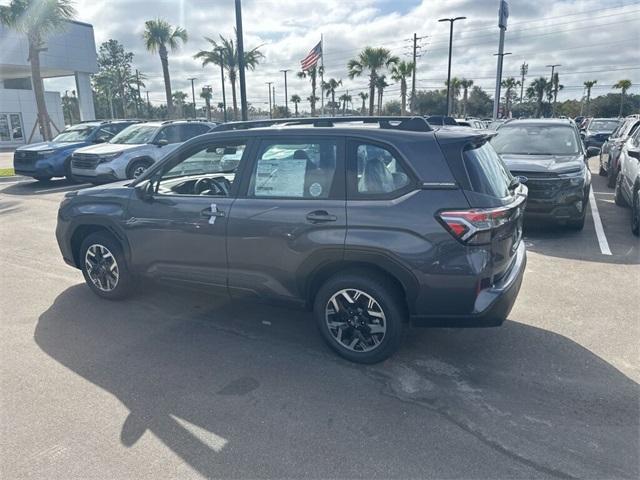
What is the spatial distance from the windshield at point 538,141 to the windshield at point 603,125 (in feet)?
47.8

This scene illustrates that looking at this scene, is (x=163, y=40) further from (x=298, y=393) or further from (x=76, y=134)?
(x=298, y=393)

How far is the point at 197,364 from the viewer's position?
12.3 ft

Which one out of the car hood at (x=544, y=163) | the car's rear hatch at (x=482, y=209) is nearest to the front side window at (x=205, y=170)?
the car's rear hatch at (x=482, y=209)

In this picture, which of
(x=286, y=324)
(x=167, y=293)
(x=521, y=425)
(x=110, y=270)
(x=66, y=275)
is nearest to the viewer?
(x=521, y=425)

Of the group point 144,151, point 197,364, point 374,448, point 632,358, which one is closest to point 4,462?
point 197,364

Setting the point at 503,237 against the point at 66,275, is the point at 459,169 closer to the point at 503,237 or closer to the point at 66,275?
the point at 503,237

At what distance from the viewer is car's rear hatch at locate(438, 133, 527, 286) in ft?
10.7

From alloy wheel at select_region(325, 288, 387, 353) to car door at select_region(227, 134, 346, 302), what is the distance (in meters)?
0.30

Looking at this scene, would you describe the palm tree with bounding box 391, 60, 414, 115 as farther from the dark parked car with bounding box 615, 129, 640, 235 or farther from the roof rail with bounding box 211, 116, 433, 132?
the roof rail with bounding box 211, 116, 433, 132

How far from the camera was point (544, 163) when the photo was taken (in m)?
7.46

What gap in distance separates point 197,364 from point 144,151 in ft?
32.9

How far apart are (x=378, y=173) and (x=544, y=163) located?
500 cm

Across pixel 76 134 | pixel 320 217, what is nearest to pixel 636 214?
pixel 320 217

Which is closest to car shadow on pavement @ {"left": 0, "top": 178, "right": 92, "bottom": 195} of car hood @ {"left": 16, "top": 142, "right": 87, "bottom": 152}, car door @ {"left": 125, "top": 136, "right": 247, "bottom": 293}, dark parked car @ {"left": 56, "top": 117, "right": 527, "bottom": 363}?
car hood @ {"left": 16, "top": 142, "right": 87, "bottom": 152}
